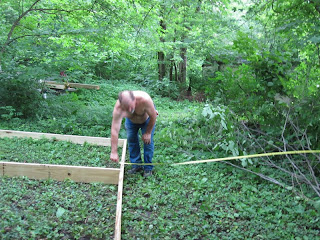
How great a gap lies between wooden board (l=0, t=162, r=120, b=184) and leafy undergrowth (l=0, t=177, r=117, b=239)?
83 mm

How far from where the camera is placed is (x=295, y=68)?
412 centimetres

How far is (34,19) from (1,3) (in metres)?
0.81

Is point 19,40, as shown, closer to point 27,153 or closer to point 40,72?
point 40,72

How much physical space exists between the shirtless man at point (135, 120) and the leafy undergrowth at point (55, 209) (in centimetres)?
58

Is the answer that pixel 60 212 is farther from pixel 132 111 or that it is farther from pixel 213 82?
pixel 213 82

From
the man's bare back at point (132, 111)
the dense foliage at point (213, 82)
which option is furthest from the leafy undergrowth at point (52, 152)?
the man's bare back at point (132, 111)

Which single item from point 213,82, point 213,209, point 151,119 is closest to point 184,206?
point 213,209

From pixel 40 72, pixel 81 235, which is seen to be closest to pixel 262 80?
pixel 81 235

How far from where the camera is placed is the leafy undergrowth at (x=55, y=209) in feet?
8.14

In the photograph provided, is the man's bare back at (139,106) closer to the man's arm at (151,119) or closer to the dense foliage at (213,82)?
the man's arm at (151,119)

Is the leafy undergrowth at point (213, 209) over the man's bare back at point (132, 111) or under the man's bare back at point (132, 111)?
under

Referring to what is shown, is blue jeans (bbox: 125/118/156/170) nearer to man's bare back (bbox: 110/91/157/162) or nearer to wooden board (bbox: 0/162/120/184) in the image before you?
man's bare back (bbox: 110/91/157/162)

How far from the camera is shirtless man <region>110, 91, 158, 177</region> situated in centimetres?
327

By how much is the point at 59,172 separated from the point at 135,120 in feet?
4.12
